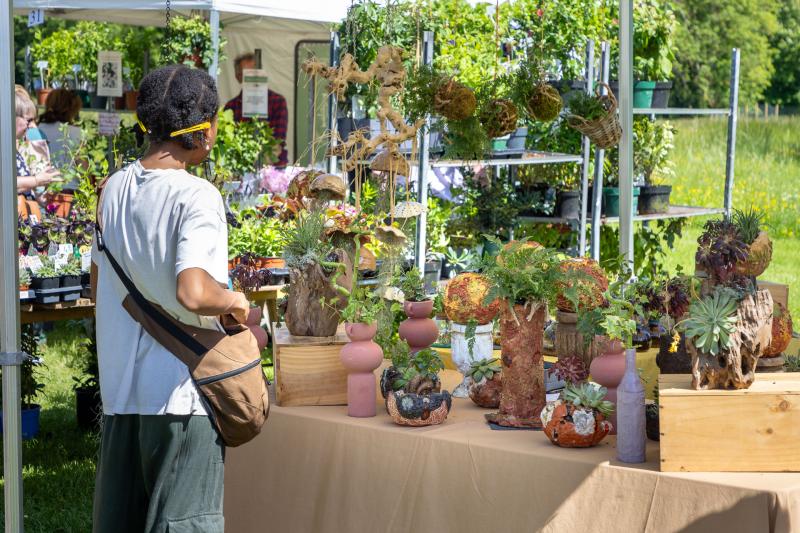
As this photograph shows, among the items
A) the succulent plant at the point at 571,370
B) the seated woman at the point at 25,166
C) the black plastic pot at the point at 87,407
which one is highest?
the seated woman at the point at 25,166

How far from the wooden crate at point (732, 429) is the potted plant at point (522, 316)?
0.44 metres

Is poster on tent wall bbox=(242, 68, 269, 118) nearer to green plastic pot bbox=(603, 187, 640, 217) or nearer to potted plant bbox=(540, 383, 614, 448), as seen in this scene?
green plastic pot bbox=(603, 187, 640, 217)

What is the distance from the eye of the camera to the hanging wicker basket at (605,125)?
3.68m

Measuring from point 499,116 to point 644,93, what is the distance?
2800 mm

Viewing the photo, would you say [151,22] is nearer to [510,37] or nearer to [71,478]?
[510,37]

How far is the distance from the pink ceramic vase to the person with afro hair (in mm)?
855

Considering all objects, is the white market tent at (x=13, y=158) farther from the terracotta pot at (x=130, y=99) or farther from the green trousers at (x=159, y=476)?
the terracotta pot at (x=130, y=99)

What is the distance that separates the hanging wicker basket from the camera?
3.68 metres

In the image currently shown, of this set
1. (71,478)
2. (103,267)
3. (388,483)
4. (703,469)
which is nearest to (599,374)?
(703,469)

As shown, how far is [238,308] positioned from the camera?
209cm

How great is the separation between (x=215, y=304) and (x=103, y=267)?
0.29 metres

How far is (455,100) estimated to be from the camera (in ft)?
11.7

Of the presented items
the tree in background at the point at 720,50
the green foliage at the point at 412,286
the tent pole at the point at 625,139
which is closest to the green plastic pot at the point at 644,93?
the tent pole at the point at 625,139

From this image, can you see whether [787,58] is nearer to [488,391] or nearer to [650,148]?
[650,148]
